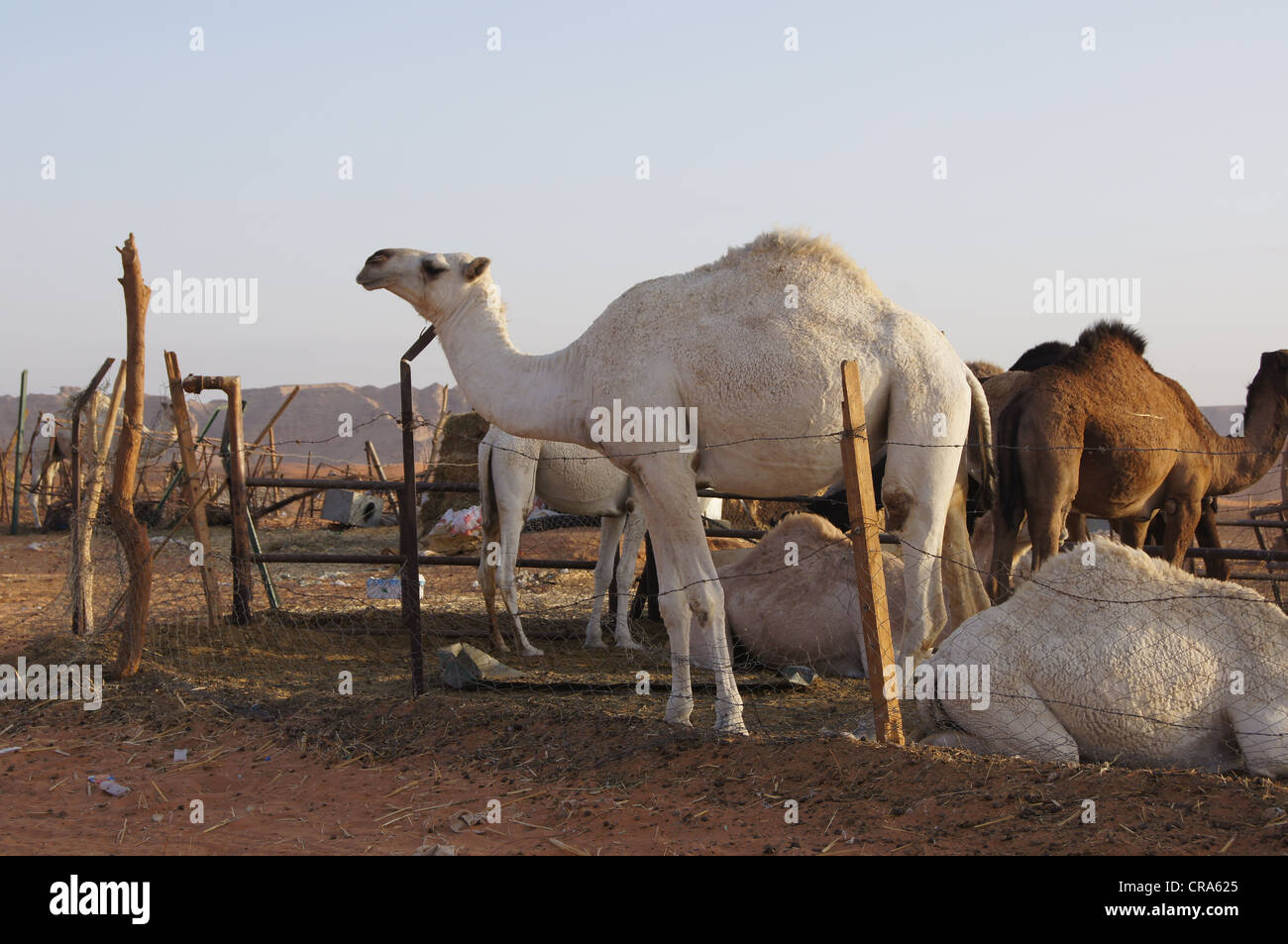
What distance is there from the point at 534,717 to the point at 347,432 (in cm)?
433

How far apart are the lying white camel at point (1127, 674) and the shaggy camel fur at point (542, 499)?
4.08 meters

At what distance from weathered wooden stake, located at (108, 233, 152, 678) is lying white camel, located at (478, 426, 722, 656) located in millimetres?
2471

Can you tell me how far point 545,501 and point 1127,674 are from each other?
5840mm

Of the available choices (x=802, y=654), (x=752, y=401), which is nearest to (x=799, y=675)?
(x=802, y=654)

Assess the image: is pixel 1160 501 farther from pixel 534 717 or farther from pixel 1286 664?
pixel 534 717

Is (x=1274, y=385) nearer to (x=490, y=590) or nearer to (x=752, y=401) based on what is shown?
(x=752, y=401)

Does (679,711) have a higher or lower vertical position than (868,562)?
lower

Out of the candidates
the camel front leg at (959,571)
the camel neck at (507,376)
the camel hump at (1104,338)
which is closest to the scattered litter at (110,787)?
the camel neck at (507,376)

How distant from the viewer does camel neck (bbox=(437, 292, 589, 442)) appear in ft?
20.9

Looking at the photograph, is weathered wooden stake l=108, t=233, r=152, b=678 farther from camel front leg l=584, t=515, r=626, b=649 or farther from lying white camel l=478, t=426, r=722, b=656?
camel front leg l=584, t=515, r=626, b=649

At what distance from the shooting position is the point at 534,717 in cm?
646

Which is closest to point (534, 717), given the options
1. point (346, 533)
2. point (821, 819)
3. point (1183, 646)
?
point (821, 819)

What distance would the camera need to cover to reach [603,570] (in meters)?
10.0

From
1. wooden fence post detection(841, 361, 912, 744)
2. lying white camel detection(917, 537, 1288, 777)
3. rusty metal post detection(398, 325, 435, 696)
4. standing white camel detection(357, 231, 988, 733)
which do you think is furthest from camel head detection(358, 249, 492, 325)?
lying white camel detection(917, 537, 1288, 777)
